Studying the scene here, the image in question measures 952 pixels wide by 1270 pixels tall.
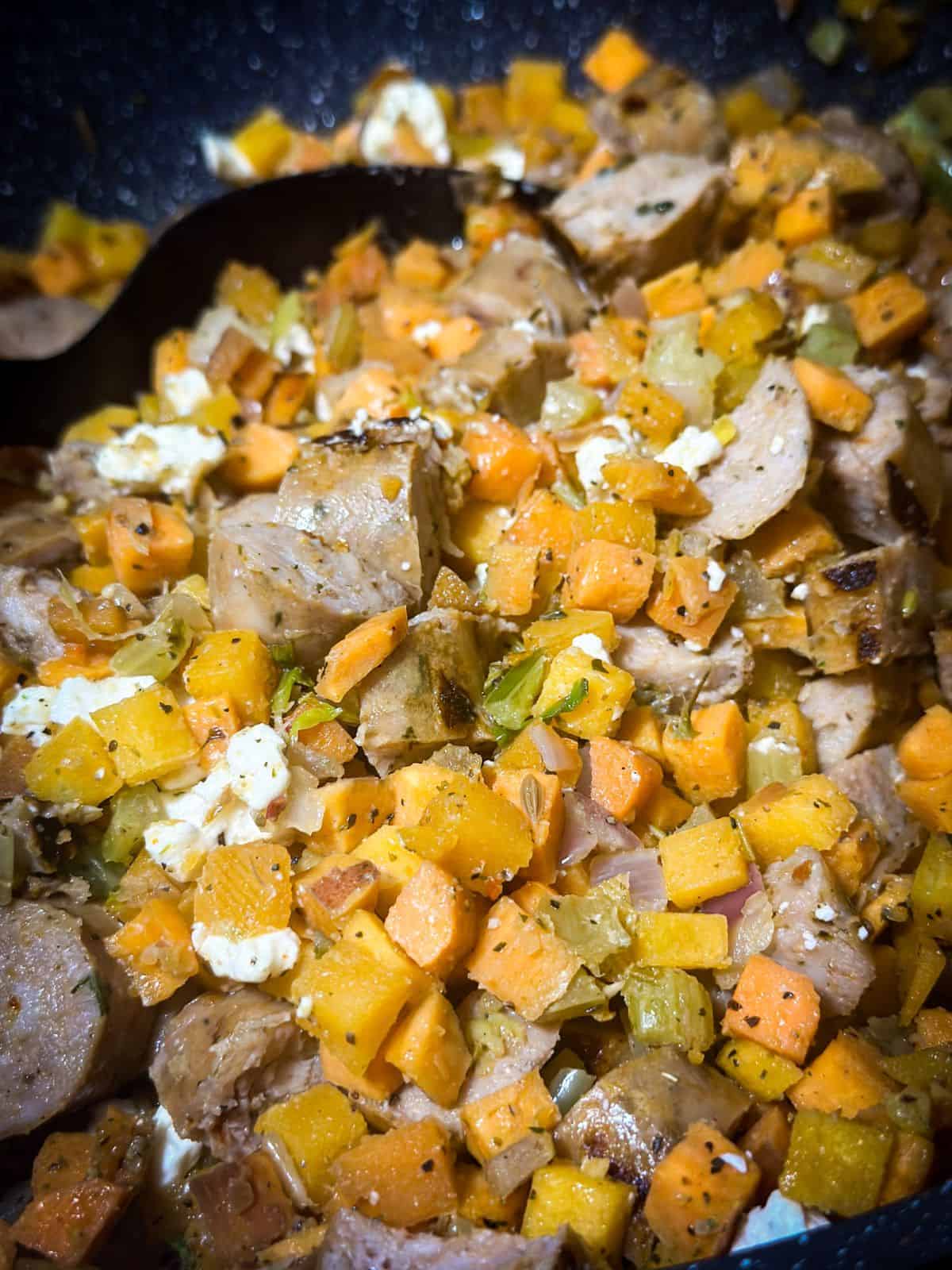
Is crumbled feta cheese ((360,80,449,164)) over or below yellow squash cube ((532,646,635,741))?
over

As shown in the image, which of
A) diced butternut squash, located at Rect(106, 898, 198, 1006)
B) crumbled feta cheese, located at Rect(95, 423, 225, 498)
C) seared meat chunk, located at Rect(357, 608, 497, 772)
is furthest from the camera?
crumbled feta cheese, located at Rect(95, 423, 225, 498)

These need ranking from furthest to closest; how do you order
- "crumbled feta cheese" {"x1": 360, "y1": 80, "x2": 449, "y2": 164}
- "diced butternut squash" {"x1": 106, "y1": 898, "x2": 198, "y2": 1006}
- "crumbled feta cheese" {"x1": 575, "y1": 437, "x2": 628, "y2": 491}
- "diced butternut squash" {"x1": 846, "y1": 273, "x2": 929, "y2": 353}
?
1. "crumbled feta cheese" {"x1": 360, "y1": 80, "x2": 449, "y2": 164}
2. "diced butternut squash" {"x1": 846, "y1": 273, "x2": 929, "y2": 353}
3. "crumbled feta cheese" {"x1": 575, "y1": 437, "x2": 628, "y2": 491}
4. "diced butternut squash" {"x1": 106, "y1": 898, "x2": 198, "y2": 1006}

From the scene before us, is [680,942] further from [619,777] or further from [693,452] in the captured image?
[693,452]

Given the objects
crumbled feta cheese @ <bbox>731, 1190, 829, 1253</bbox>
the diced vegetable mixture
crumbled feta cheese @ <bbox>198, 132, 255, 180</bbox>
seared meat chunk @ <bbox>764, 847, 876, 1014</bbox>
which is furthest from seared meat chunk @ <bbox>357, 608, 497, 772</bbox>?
crumbled feta cheese @ <bbox>198, 132, 255, 180</bbox>

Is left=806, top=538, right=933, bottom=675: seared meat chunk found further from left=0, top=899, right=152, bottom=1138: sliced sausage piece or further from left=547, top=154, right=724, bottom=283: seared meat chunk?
left=0, top=899, right=152, bottom=1138: sliced sausage piece

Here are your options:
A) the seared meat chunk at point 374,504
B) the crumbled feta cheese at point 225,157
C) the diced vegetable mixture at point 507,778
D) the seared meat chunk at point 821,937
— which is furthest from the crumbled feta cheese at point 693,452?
the crumbled feta cheese at point 225,157

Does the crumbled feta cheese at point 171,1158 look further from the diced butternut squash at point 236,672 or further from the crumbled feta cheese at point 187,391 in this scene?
the crumbled feta cheese at point 187,391
